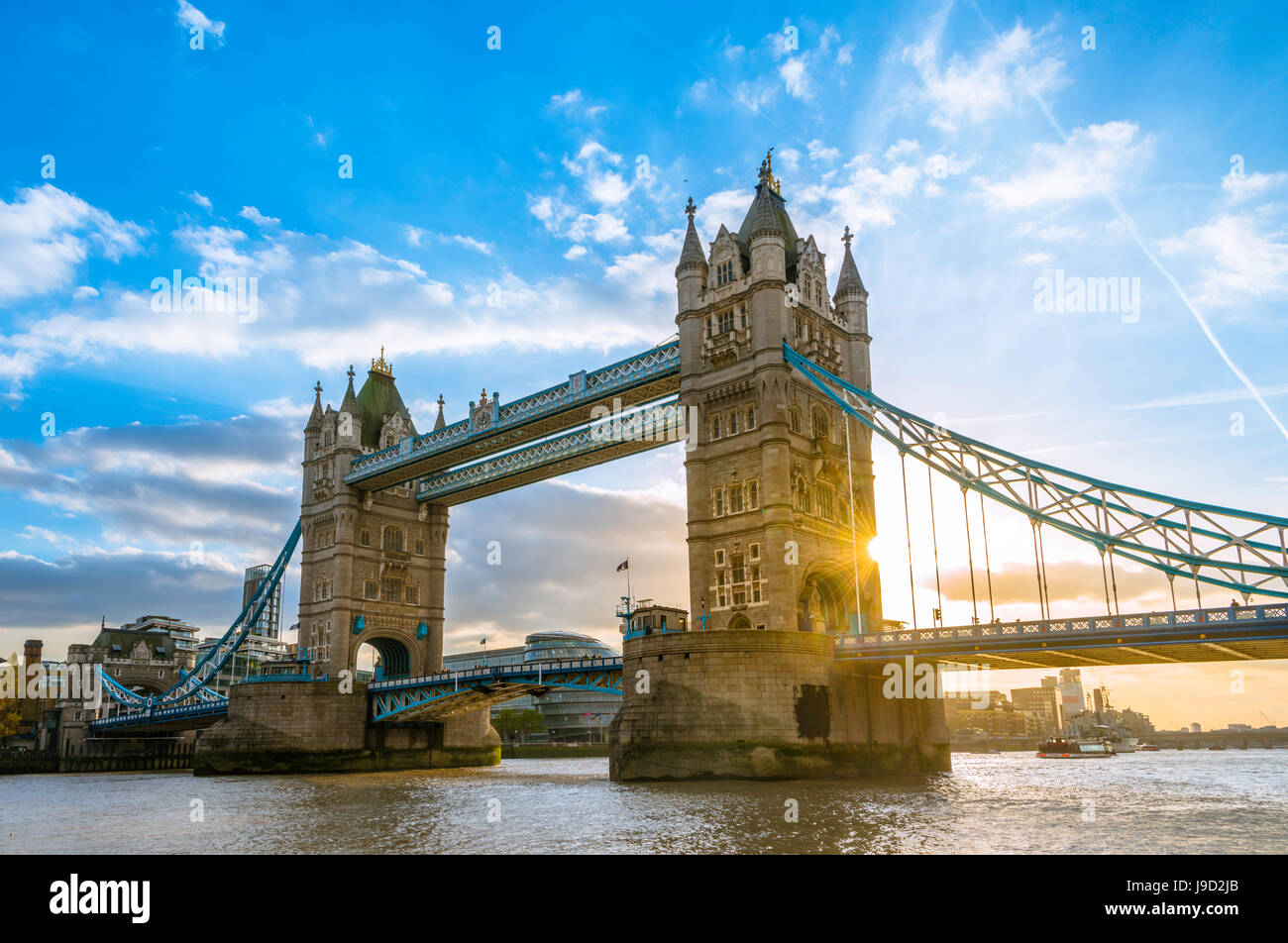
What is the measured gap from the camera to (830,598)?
180 feet

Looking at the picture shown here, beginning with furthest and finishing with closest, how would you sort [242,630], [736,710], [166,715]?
[242,630], [166,715], [736,710]

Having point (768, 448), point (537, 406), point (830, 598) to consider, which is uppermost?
point (537, 406)

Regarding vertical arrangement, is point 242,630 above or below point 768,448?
below

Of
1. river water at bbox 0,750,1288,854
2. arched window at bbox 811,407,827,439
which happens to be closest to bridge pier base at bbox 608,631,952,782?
river water at bbox 0,750,1288,854

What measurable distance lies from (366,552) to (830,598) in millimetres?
39832

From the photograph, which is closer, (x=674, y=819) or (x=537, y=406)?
(x=674, y=819)

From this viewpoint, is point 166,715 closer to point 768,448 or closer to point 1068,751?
point 768,448

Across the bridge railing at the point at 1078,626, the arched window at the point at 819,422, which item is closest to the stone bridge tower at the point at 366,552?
the arched window at the point at 819,422

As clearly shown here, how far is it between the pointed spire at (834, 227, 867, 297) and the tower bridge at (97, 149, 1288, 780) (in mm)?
140

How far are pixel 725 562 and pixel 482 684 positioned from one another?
22396 mm

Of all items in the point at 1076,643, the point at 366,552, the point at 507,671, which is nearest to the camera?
the point at 1076,643

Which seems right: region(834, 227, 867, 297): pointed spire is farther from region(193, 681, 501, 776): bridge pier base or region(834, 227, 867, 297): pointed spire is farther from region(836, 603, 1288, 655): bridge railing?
region(193, 681, 501, 776): bridge pier base

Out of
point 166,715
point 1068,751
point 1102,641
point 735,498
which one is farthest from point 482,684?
point 1068,751

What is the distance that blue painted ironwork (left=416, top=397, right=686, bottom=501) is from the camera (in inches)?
2395
